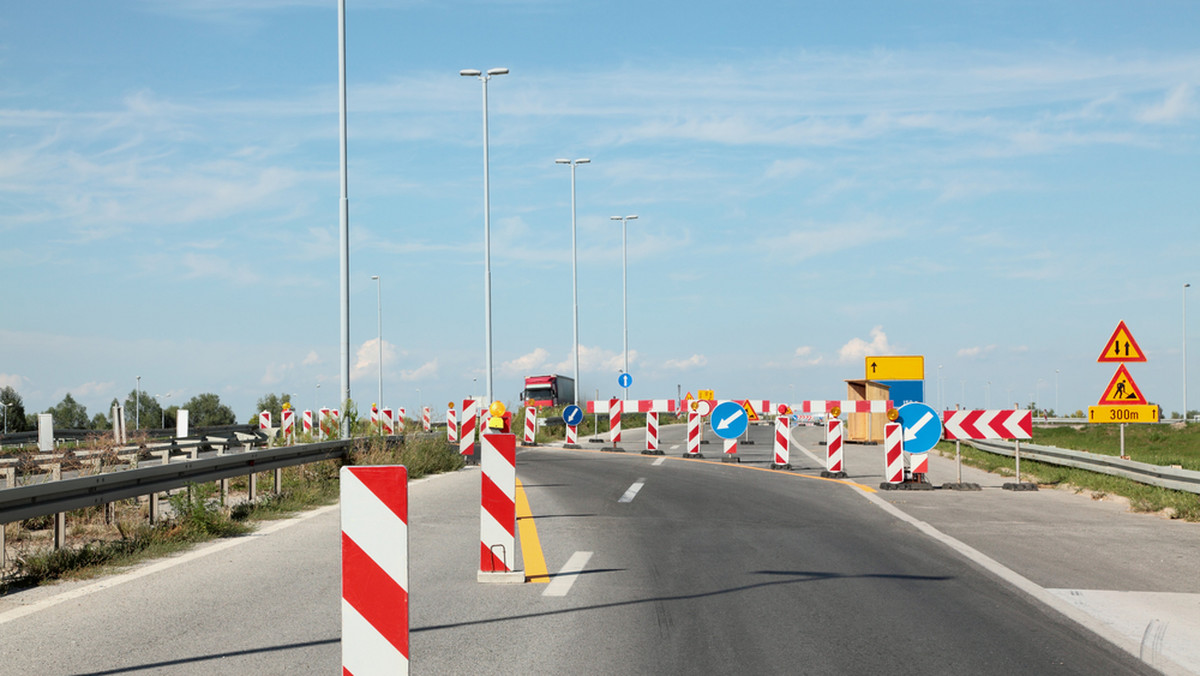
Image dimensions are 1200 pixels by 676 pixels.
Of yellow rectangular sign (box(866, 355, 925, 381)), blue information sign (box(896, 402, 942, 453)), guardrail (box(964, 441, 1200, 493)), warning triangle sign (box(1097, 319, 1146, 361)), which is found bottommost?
guardrail (box(964, 441, 1200, 493))

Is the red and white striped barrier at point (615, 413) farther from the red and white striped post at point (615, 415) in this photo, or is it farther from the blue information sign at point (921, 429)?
the blue information sign at point (921, 429)

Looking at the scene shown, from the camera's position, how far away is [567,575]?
9391 mm

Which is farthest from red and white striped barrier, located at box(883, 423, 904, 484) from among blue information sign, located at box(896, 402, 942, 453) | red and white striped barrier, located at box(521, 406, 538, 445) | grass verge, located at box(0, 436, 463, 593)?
red and white striped barrier, located at box(521, 406, 538, 445)

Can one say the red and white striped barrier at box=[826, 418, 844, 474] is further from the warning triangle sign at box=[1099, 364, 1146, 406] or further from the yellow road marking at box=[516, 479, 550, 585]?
the yellow road marking at box=[516, 479, 550, 585]

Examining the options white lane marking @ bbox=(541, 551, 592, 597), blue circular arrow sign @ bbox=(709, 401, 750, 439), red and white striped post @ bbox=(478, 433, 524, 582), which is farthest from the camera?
blue circular arrow sign @ bbox=(709, 401, 750, 439)

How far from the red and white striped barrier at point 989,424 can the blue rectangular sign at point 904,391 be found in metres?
18.6

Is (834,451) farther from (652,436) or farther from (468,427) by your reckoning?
(652,436)

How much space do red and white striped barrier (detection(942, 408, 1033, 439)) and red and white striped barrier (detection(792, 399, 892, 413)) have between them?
9.35 meters

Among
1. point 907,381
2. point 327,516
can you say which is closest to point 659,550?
point 327,516

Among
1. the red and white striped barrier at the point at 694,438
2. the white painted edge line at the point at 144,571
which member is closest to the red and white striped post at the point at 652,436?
the red and white striped barrier at the point at 694,438

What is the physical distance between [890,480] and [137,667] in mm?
14828

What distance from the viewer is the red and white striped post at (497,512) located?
914 cm

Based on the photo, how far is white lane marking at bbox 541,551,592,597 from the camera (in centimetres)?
862

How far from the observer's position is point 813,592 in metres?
8.55
